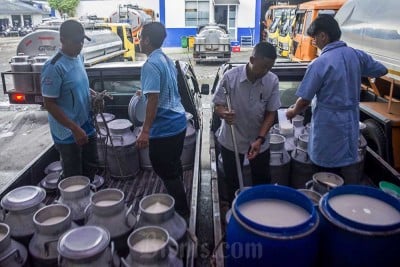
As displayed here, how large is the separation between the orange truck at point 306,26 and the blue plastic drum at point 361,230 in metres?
8.39

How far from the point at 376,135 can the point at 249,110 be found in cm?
227

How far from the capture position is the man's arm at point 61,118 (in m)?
3.00

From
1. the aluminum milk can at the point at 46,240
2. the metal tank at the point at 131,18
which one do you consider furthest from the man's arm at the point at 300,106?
the metal tank at the point at 131,18

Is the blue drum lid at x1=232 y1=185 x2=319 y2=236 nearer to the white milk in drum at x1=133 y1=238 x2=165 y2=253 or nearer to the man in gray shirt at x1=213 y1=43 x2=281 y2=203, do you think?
the white milk in drum at x1=133 y1=238 x2=165 y2=253

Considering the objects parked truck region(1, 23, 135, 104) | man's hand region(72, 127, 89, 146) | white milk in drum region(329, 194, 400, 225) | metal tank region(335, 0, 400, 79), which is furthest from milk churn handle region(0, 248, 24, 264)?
metal tank region(335, 0, 400, 79)

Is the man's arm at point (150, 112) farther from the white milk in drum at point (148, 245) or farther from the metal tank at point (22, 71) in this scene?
the metal tank at point (22, 71)

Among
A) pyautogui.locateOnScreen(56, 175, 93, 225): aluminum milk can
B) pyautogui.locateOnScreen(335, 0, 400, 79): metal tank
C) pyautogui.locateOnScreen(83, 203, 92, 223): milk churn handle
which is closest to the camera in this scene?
pyautogui.locateOnScreen(83, 203, 92, 223): milk churn handle

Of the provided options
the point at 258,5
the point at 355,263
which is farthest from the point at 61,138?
the point at 258,5

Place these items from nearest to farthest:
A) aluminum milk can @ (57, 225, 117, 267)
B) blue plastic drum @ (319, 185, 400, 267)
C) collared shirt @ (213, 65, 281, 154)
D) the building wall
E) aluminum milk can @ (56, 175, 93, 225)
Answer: blue plastic drum @ (319, 185, 400, 267) < aluminum milk can @ (57, 225, 117, 267) < aluminum milk can @ (56, 175, 93, 225) < collared shirt @ (213, 65, 281, 154) < the building wall

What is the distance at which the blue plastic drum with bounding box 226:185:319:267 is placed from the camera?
1624 mm

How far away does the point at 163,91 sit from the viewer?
122 inches

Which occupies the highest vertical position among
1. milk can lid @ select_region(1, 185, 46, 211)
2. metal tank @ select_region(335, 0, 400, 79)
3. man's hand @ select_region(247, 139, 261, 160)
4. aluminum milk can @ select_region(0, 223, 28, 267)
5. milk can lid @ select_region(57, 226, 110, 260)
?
metal tank @ select_region(335, 0, 400, 79)

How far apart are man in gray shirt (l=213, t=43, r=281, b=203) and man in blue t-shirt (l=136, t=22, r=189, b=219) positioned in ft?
1.26

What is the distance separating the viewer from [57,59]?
3.05 m
